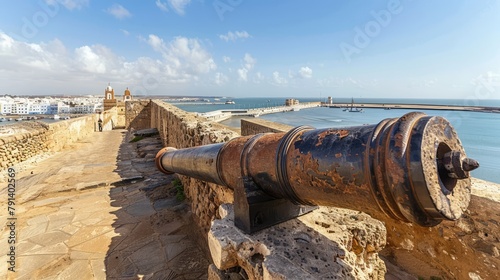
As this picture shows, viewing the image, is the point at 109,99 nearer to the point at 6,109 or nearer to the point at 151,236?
the point at 151,236

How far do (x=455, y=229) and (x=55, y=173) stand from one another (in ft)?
26.4

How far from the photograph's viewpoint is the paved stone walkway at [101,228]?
280cm

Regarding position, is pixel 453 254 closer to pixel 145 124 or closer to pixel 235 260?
pixel 235 260

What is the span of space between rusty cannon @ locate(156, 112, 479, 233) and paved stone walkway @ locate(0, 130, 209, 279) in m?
1.80

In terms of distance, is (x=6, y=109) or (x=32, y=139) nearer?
(x=32, y=139)

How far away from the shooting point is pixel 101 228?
3.68m

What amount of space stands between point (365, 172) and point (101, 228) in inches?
158

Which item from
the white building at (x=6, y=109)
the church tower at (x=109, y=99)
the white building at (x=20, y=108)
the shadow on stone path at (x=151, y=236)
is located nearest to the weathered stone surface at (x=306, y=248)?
the shadow on stone path at (x=151, y=236)

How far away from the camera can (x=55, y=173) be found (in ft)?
20.8

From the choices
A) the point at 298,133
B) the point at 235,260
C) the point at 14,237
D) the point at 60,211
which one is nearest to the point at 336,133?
the point at 298,133

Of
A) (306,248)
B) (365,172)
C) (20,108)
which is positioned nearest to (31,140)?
(306,248)

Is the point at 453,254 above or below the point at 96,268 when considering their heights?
above

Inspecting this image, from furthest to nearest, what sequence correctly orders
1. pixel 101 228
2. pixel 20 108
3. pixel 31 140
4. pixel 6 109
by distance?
pixel 20 108
pixel 6 109
pixel 31 140
pixel 101 228

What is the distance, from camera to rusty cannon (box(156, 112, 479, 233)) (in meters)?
0.82
